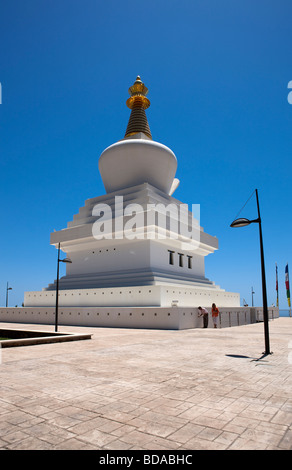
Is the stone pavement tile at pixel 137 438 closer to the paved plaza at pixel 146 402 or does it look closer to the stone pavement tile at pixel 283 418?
the paved plaza at pixel 146 402

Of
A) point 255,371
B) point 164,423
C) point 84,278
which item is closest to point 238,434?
point 164,423

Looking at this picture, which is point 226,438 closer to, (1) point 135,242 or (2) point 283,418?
(2) point 283,418

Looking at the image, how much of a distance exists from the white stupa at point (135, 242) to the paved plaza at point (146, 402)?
13205mm

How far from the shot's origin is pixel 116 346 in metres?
10.3

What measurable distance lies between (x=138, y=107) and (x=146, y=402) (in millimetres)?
32817

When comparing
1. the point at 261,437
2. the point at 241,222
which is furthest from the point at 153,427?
the point at 241,222

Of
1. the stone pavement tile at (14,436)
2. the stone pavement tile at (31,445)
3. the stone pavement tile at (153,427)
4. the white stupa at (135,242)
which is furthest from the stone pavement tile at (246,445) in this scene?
the white stupa at (135,242)

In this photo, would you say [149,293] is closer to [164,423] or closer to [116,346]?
[116,346]

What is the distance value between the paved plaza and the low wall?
349 inches

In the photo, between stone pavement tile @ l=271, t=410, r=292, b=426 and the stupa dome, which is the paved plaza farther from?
the stupa dome

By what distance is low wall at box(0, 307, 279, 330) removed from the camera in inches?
674

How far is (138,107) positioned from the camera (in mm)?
33344

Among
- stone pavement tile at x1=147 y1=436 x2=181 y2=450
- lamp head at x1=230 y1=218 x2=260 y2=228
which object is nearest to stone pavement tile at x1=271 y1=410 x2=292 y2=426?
stone pavement tile at x1=147 y1=436 x2=181 y2=450
